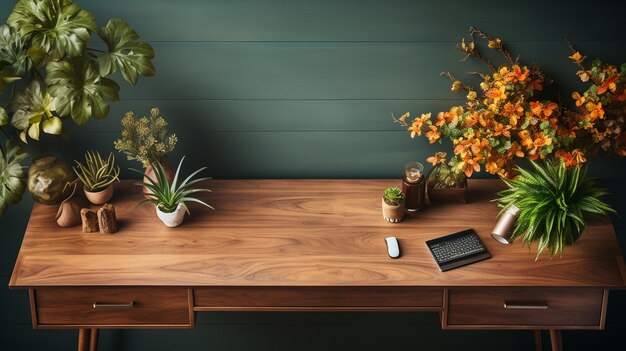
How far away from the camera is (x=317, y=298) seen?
223cm

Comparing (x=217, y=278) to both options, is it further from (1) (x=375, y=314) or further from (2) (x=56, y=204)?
(1) (x=375, y=314)

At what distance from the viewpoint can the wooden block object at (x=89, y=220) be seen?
2.32 metres

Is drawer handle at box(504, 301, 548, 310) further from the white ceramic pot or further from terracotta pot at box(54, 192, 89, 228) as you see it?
terracotta pot at box(54, 192, 89, 228)

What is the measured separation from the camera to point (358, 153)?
2637mm

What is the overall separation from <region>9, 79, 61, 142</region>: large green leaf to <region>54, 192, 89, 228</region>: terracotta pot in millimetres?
248

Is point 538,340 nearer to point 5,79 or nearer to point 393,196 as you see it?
point 393,196

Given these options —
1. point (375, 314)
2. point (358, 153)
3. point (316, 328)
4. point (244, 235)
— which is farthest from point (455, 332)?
point (244, 235)

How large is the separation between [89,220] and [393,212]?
102 centimetres

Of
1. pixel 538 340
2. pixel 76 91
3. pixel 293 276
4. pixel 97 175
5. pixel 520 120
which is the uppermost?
pixel 76 91

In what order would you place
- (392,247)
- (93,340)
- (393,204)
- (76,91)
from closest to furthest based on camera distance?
(76,91) < (392,247) < (393,204) < (93,340)

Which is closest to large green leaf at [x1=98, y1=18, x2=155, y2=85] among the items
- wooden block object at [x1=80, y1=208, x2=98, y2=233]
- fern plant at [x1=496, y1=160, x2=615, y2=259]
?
wooden block object at [x1=80, y1=208, x2=98, y2=233]

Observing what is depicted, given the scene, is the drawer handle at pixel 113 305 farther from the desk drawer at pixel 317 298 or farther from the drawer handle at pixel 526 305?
the drawer handle at pixel 526 305

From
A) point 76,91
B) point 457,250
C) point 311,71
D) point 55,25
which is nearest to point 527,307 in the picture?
point 457,250

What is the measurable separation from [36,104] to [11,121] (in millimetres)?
110
